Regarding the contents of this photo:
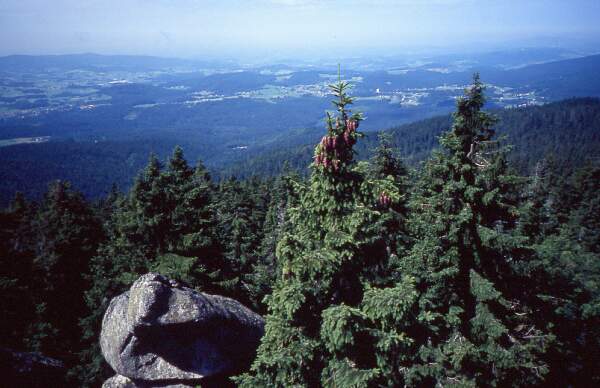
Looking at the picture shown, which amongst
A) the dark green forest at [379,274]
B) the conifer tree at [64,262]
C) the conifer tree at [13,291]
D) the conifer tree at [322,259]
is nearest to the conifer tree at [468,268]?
the dark green forest at [379,274]

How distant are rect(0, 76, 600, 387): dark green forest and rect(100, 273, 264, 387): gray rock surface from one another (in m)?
2.48

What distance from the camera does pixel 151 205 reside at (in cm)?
2086

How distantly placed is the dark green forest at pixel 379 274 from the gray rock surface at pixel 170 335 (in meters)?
2.48

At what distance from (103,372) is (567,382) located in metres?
24.4

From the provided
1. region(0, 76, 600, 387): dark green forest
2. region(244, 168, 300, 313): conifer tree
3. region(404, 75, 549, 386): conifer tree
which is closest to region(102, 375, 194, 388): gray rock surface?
region(0, 76, 600, 387): dark green forest

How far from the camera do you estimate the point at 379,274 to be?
431 inches

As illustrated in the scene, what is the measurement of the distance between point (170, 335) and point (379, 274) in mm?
9418

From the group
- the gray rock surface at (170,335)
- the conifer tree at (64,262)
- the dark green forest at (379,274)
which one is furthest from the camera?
the conifer tree at (64,262)

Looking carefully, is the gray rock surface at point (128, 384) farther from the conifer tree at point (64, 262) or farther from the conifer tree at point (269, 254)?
the conifer tree at point (64, 262)

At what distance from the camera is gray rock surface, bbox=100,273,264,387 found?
14867 millimetres

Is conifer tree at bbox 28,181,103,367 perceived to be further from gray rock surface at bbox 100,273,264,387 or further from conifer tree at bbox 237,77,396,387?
conifer tree at bbox 237,77,396,387

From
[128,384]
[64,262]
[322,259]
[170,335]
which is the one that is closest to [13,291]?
[64,262]

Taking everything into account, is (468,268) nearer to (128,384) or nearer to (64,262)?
(128,384)

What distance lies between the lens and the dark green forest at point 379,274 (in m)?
9.67
